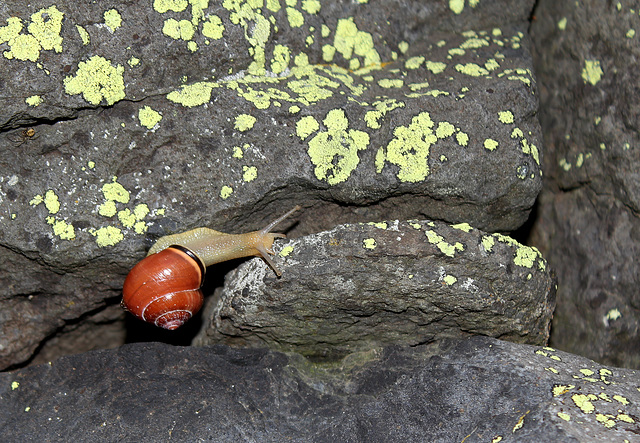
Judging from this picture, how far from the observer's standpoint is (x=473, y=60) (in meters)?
3.66

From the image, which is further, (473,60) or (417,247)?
(473,60)

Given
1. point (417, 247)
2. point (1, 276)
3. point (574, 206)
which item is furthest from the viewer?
point (574, 206)

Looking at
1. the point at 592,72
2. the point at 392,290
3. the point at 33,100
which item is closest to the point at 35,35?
the point at 33,100

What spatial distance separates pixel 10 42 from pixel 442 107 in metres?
2.46

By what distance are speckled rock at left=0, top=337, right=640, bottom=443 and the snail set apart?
9.7 inches

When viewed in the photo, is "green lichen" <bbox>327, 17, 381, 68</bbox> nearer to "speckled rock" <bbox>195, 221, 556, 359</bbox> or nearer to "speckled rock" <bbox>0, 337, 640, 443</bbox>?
"speckled rock" <bbox>195, 221, 556, 359</bbox>

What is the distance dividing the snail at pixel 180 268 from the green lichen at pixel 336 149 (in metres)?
0.32

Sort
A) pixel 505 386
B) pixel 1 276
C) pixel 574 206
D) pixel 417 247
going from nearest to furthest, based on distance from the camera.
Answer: pixel 505 386 < pixel 417 247 < pixel 1 276 < pixel 574 206

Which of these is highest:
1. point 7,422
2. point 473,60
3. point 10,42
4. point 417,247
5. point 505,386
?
point 473,60

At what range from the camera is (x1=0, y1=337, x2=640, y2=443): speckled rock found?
268 cm

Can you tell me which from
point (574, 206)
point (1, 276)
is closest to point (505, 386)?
point (574, 206)

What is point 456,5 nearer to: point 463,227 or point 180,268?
point 463,227

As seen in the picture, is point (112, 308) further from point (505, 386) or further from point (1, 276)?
point (505, 386)

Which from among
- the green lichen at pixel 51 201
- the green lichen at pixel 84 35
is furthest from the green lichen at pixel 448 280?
the green lichen at pixel 84 35
